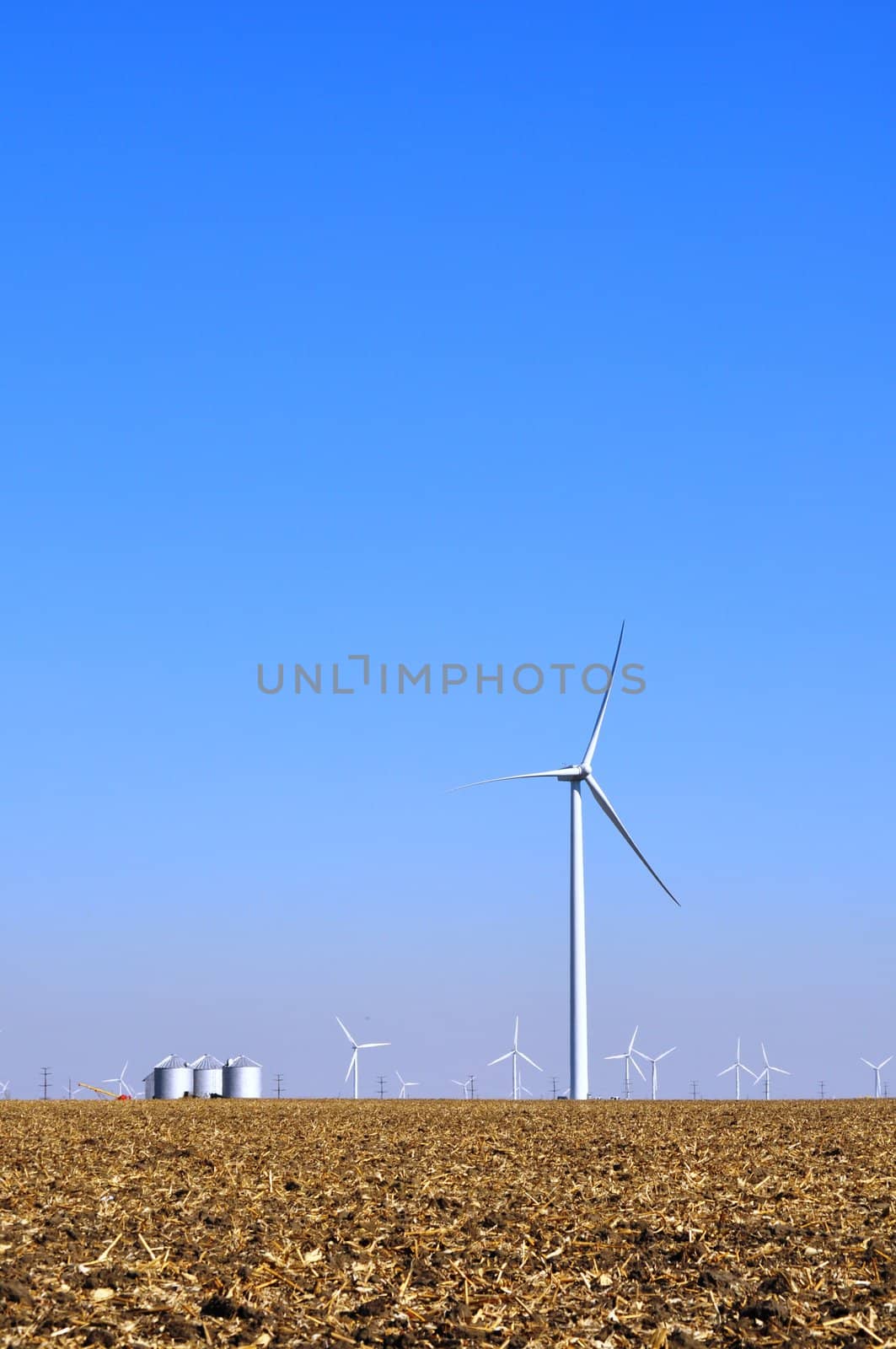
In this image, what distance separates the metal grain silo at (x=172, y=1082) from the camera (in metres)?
69.8

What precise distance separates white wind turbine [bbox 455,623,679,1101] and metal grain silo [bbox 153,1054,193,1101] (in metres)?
18.3

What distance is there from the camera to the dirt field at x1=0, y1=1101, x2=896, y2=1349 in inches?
461

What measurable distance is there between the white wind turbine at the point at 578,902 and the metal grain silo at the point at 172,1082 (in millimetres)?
18257

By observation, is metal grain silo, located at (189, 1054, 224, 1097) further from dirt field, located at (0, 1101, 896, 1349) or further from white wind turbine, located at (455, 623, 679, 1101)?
dirt field, located at (0, 1101, 896, 1349)

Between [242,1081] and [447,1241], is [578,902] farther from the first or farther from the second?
[447,1241]

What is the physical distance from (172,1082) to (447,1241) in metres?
58.0

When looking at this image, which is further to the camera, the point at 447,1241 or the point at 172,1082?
the point at 172,1082

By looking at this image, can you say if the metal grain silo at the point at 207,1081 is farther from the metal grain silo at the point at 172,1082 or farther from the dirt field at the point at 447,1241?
the dirt field at the point at 447,1241

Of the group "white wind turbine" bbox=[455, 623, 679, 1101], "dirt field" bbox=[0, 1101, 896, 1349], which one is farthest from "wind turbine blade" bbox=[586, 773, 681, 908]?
"dirt field" bbox=[0, 1101, 896, 1349]

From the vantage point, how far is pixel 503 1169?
69.8 ft

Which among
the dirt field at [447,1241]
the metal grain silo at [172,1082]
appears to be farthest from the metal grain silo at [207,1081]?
the dirt field at [447,1241]

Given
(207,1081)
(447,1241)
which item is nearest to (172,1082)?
(207,1081)

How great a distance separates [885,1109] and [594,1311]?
94.3 ft

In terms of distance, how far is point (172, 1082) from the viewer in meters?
70.0
